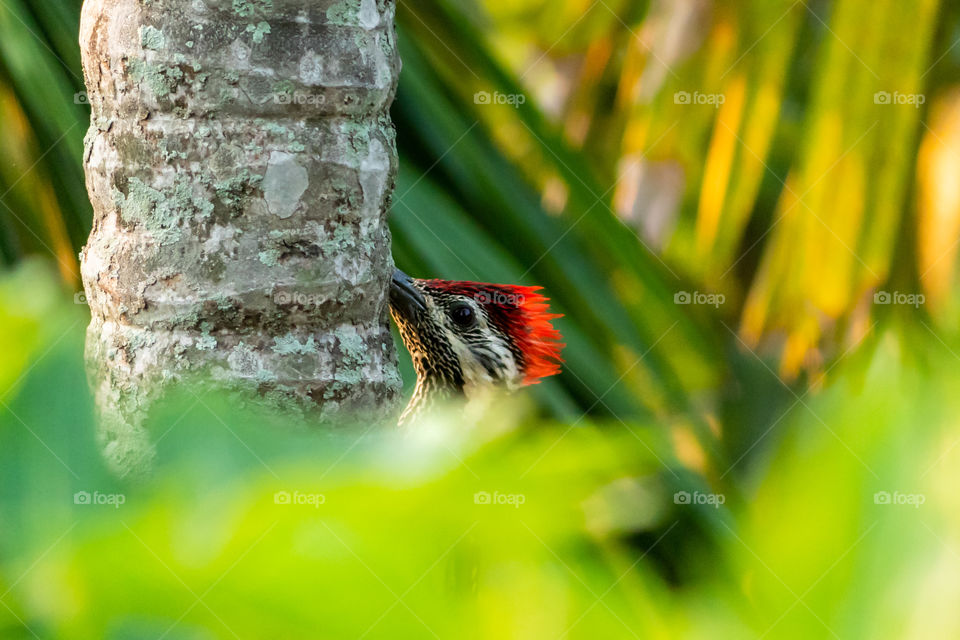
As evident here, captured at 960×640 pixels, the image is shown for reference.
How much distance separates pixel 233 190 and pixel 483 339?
1094 millimetres

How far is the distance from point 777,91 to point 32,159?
6.20 feet

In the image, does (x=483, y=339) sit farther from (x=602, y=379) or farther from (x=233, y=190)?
(x=233, y=190)

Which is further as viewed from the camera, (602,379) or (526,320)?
(526,320)

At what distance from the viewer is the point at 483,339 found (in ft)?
6.78

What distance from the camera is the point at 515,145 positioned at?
1.96m

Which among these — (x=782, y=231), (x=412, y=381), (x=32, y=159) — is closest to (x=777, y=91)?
(x=782, y=231)

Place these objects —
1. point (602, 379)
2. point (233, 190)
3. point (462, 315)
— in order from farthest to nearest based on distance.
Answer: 1. point (462, 315)
2. point (602, 379)
3. point (233, 190)

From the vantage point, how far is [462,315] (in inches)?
80.2

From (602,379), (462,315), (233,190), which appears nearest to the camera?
(233,190)

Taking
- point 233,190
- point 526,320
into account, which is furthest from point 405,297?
point 233,190

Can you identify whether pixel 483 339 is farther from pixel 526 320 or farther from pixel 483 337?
pixel 526 320

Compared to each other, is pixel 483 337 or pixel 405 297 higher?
pixel 405 297

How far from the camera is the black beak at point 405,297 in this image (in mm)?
1782

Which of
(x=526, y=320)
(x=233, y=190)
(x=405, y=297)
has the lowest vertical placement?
(x=526, y=320)
